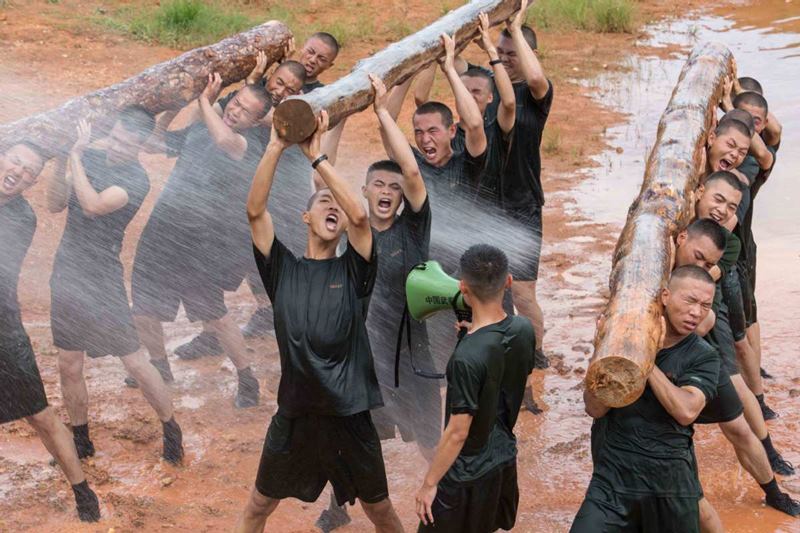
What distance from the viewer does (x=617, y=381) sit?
4699 mm

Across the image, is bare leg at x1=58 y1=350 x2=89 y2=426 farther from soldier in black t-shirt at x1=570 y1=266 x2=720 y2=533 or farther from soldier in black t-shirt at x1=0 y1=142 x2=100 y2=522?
soldier in black t-shirt at x1=570 y1=266 x2=720 y2=533

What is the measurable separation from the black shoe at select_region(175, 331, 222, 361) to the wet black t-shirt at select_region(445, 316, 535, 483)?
139 inches

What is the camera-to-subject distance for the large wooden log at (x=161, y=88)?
6.89m

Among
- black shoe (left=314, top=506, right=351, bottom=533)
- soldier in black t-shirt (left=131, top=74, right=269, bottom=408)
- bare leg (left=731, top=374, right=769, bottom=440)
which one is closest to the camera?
black shoe (left=314, top=506, right=351, bottom=533)

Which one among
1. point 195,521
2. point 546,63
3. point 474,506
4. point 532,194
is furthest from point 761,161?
point 546,63

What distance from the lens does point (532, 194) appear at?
752 cm

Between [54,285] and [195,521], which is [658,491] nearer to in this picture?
[195,521]

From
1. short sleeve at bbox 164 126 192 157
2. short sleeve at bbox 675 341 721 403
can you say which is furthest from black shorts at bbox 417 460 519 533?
short sleeve at bbox 164 126 192 157

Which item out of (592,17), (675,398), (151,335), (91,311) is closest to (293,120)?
(91,311)

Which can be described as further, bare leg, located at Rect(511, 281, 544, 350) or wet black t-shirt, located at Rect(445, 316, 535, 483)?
bare leg, located at Rect(511, 281, 544, 350)

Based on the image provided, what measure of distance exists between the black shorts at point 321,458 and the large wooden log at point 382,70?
1288 millimetres

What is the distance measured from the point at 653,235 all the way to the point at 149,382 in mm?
2860

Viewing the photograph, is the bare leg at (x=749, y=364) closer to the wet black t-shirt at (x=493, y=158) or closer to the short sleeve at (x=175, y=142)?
Answer: the wet black t-shirt at (x=493, y=158)

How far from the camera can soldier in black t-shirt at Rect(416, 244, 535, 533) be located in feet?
15.6
